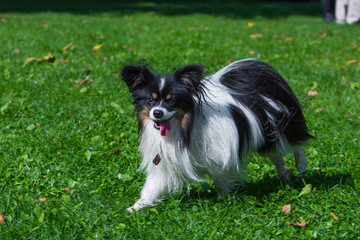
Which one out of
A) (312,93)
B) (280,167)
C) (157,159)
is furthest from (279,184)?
(312,93)

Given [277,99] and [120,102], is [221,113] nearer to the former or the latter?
[277,99]

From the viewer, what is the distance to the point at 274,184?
4.38 meters

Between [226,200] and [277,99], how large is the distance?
37.2 inches

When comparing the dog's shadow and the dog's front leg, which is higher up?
the dog's front leg

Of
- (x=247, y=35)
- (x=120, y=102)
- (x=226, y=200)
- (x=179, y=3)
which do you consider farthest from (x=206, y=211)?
(x=179, y=3)

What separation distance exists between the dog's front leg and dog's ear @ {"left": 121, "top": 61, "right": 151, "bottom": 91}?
2.41 feet

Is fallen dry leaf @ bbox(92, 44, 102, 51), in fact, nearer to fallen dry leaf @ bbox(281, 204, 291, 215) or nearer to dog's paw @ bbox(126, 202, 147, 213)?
dog's paw @ bbox(126, 202, 147, 213)

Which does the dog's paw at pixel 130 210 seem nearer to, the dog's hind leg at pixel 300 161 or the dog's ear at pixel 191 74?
the dog's ear at pixel 191 74

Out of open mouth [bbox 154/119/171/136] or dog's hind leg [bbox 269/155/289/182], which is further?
dog's hind leg [bbox 269/155/289/182]

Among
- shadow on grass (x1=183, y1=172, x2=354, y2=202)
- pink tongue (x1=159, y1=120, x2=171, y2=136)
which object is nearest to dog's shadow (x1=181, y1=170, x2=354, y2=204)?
shadow on grass (x1=183, y1=172, x2=354, y2=202)

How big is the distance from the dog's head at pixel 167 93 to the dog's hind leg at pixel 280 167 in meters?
1.19

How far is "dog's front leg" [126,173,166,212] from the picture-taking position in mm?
3777

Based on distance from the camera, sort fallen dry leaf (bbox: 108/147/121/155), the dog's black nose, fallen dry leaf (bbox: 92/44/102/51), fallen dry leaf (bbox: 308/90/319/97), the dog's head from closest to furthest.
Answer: the dog's black nose → the dog's head → fallen dry leaf (bbox: 108/147/121/155) → fallen dry leaf (bbox: 308/90/319/97) → fallen dry leaf (bbox: 92/44/102/51)

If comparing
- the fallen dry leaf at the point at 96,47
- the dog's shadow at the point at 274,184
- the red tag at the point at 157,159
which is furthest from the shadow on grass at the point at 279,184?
the fallen dry leaf at the point at 96,47
